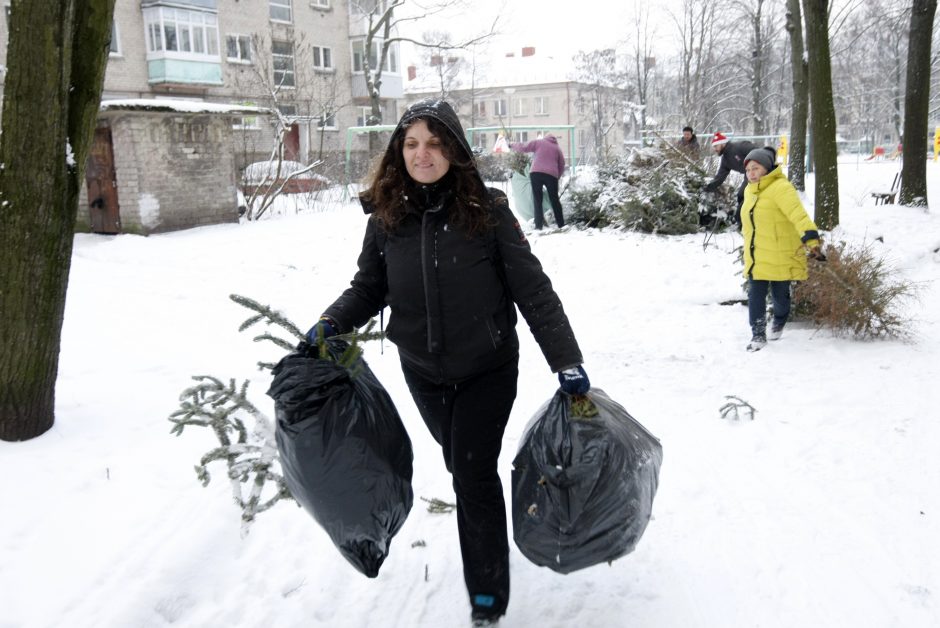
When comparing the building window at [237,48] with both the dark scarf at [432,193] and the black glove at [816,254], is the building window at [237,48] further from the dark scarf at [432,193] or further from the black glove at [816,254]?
the dark scarf at [432,193]

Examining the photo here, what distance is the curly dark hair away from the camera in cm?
247

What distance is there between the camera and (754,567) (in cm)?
300

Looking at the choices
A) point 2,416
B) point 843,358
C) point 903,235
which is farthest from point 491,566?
point 903,235

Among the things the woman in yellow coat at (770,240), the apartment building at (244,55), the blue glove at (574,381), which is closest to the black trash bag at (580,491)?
the blue glove at (574,381)

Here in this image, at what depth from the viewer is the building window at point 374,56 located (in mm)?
40938

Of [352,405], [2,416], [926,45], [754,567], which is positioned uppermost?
[926,45]

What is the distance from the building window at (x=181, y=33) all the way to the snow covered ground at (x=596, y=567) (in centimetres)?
2782

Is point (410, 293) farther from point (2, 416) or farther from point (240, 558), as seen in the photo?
point (2, 416)

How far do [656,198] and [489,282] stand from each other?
924 centimetres

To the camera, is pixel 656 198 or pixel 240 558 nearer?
pixel 240 558

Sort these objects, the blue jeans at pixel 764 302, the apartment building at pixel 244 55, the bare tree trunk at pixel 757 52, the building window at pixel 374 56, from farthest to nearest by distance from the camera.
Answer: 1. the building window at pixel 374 56
2. the apartment building at pixel 244 55
3. the bare tree trunk at pixel 757 52
4. the blue jeans at pixel 764 302

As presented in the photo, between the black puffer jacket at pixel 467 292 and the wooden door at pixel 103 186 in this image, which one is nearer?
the black puffer jacket at pixel 467 292

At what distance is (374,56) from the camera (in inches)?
1657

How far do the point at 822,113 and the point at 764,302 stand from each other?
467 cm
